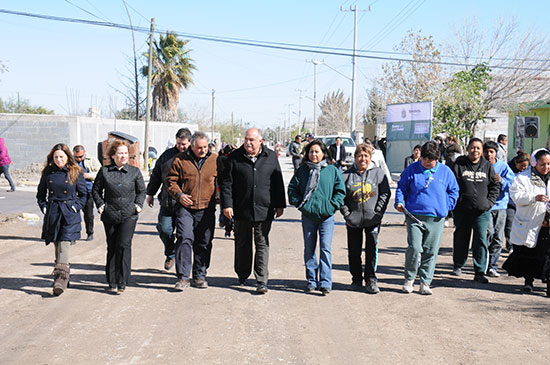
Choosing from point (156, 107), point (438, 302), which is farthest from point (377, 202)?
point (156, 107)

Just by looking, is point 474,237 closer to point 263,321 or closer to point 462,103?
point 263,321

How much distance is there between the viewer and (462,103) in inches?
1208

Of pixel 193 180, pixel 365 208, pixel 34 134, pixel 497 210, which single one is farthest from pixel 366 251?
pixel 34 134

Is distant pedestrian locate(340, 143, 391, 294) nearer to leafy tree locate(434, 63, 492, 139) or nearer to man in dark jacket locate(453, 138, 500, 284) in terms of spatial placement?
man in dark jacket locate(453, 138, 500, 284)

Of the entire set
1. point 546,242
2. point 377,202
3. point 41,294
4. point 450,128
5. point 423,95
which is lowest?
point 41,294

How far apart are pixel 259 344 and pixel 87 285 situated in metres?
3.14

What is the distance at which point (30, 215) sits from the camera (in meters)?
13.8

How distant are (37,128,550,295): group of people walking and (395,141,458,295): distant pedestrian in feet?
0.04

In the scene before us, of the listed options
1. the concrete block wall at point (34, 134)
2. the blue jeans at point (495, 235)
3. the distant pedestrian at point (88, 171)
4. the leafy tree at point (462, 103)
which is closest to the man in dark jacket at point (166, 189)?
the distant pedestrian at point (88, 171)

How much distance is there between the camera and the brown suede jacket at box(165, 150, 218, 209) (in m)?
7.39

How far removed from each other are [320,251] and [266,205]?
0.84 meters

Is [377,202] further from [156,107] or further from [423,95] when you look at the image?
[156,107]

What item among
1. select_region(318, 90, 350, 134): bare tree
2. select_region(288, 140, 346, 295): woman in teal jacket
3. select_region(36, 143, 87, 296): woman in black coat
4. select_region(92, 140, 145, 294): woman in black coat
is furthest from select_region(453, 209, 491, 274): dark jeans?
select_region(318, 90, 350, 134): bare tree

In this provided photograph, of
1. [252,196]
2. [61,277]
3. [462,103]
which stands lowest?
[61,277]
